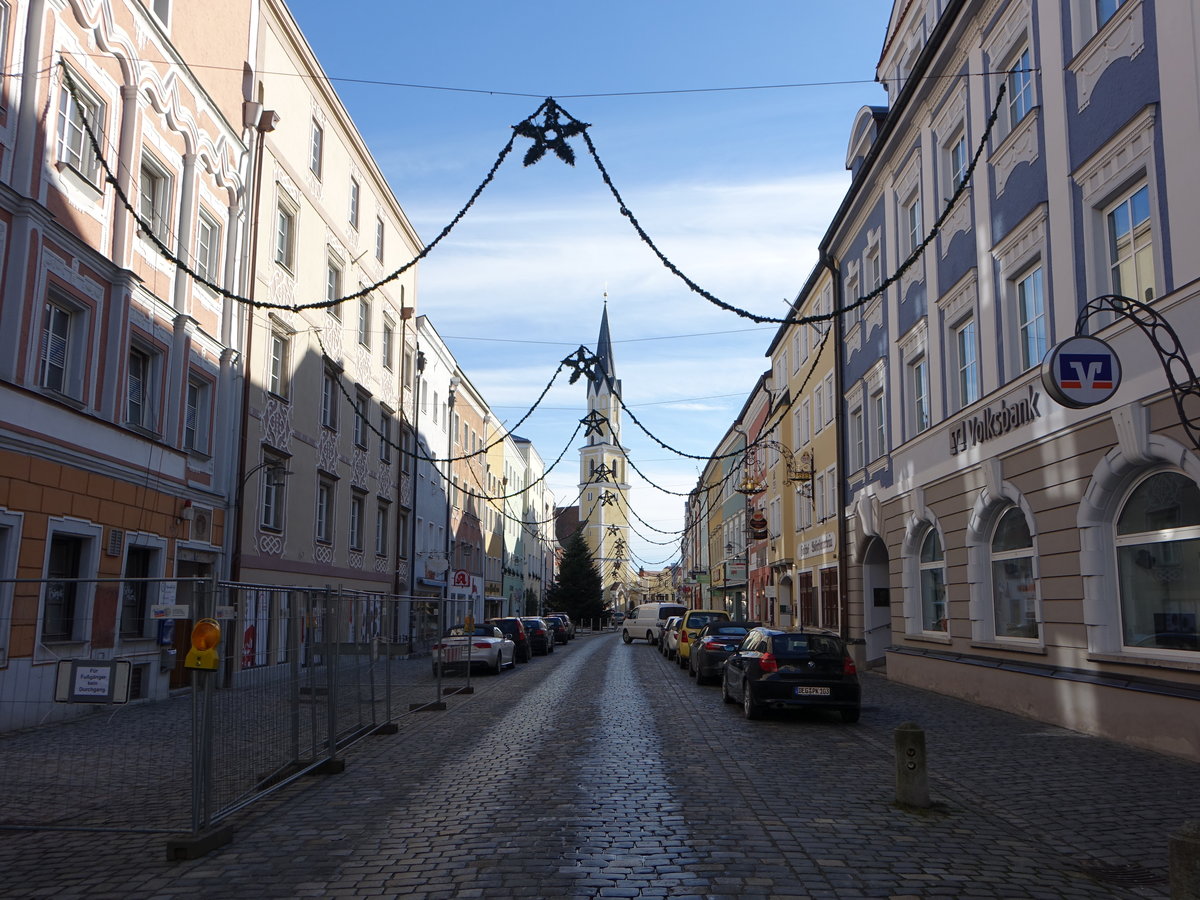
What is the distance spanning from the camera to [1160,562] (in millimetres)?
12367

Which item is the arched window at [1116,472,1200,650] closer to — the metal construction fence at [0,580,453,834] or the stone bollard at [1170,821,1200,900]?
the stone bollard at [1170,821,1200,900]

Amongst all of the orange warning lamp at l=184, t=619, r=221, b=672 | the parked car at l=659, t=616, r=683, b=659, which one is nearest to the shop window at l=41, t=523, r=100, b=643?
the orange warning lamp at l=184, t=619, r=221, b=672

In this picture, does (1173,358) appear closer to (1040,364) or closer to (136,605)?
(1040,364)

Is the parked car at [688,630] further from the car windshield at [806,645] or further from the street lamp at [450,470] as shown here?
the street lamp at [450,470]

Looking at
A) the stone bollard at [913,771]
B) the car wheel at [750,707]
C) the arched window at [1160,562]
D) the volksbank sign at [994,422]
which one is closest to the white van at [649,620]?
the volksbank sign at [994,422]

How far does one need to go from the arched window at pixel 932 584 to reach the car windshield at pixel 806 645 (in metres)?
5.28

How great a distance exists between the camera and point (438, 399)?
1800 inches

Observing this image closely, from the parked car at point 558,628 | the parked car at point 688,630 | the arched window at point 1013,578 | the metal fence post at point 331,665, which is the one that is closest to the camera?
the metal fence post at point 331,665

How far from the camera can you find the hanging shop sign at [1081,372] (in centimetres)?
1108

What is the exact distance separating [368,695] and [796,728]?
5.79m

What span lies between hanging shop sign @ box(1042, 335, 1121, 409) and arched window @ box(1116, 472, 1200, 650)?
1686 millimetres

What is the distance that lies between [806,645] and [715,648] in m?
7.12

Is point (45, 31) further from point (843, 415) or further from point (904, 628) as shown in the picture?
point (843, 415)

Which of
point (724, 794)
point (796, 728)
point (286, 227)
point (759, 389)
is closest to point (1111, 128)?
→ point (796, 728)
